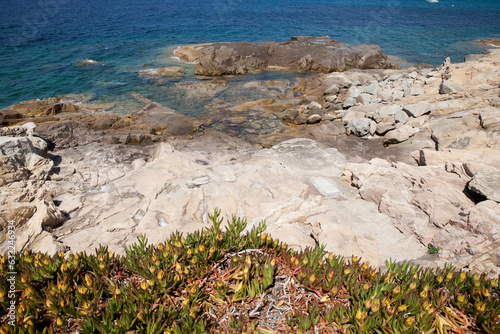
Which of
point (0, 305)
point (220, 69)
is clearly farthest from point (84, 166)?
point (220, 69)

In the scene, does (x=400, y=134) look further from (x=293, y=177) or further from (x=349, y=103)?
(x=293, y=177)

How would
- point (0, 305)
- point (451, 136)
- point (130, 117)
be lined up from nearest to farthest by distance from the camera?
point (0, 305), point (451, 136), point (130, 117)

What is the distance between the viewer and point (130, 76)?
2261 cm

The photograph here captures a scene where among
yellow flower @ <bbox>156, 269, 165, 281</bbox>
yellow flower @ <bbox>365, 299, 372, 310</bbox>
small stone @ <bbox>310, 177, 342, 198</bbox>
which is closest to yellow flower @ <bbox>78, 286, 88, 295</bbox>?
yellow flower @ <bbox>156, 269, 165, 281</bbox>

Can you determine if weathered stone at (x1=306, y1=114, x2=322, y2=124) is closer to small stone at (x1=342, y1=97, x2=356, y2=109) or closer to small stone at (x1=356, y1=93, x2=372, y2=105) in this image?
small stone at (x1=342, y1=97, x2=356, y2=109)

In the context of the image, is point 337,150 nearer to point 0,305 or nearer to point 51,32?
point 0,305

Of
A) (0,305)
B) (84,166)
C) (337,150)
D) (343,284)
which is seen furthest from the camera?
(337,150)

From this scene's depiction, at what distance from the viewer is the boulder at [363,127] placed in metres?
12.1

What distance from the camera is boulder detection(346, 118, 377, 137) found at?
39.7ft

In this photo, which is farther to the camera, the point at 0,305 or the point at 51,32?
the point at 51,32

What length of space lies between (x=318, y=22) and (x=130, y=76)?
132 ft

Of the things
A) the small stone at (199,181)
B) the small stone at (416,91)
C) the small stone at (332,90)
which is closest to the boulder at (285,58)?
the small stone at (332,90)

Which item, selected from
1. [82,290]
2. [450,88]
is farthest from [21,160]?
[450,88]

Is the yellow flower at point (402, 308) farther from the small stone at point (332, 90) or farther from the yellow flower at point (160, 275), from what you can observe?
the small stone at point (332, 90)
